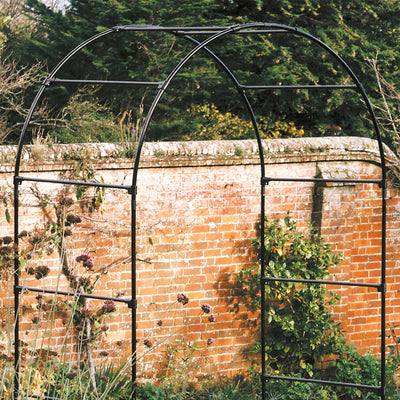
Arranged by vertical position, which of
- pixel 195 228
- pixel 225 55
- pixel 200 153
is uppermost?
pixel 225 55

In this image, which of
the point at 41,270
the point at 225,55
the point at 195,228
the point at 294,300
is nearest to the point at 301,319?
the point at 294,300

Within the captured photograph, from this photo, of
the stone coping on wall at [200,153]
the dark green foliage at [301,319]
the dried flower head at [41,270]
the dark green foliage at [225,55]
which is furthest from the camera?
the dark green foliage at [225,55]

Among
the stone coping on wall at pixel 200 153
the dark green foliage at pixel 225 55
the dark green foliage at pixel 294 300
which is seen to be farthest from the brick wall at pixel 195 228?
the dark green foliage at pixel 225 55

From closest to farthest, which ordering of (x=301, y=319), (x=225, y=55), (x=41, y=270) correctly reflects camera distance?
(x=41, y=270)
(x=301, y=319)
(x=225, y=55)

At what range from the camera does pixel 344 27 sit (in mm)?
10672

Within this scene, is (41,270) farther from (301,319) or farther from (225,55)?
(225,55)

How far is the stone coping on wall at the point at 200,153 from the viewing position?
4828mm

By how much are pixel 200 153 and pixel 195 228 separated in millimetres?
621

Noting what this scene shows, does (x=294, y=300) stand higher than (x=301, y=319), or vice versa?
(x=294, y=300)

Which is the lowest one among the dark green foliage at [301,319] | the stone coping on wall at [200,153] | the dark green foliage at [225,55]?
the dark green foliage at [301,319]

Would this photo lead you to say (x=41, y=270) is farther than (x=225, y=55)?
No

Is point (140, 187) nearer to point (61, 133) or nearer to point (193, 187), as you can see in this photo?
point (193, 187)

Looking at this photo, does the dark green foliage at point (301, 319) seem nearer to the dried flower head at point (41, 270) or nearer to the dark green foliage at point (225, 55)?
the dried flower head at point (41, 270)

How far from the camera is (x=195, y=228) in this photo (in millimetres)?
5336
